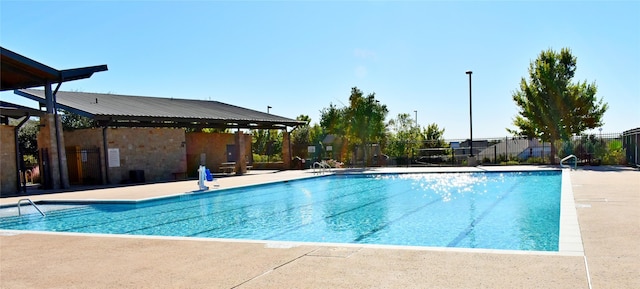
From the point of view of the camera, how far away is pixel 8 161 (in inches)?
645

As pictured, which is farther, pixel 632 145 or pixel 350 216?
pixel 632 145

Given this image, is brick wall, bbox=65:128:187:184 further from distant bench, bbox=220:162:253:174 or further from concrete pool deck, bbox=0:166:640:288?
concrete pool deck, bbox=0:166:640:288

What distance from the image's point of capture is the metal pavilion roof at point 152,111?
61.5ft

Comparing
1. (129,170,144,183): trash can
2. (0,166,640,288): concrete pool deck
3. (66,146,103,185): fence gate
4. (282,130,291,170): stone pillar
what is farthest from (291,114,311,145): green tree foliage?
(0,166,640,288): concrete pool deck

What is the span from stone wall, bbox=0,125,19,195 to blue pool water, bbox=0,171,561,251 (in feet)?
15.2

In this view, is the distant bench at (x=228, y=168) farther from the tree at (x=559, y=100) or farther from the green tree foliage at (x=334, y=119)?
the tree at (x=559, y=100)

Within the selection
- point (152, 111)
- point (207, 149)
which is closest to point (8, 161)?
point (152, 111)

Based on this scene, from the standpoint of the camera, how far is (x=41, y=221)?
1076 centimetres

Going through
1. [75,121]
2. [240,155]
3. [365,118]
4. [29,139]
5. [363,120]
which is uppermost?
[75,121]

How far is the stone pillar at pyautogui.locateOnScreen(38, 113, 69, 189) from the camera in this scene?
57.1ft

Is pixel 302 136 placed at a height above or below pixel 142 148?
above

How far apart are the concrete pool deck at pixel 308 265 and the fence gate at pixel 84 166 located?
1343 cm

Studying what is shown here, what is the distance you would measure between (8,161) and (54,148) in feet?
5.10

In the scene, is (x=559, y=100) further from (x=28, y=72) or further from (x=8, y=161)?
(x=8, y=161)
